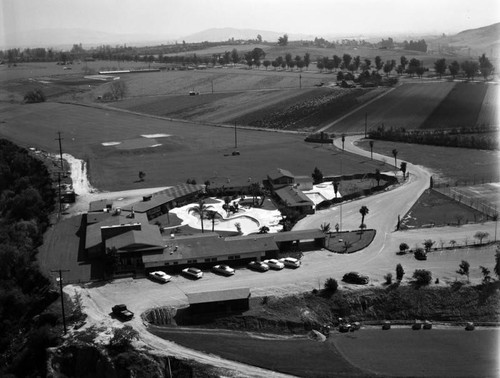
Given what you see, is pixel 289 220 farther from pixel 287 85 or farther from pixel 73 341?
pixel 287 85

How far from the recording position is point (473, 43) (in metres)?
123

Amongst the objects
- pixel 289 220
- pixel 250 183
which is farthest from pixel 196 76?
pixel 289 220

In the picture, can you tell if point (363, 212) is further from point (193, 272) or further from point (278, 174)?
point (278, 174)

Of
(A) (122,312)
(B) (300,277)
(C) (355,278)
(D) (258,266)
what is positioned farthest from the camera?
(D) (258,266)

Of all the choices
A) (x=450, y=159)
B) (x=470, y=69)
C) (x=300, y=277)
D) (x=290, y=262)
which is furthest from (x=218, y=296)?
(x=470, y=69)

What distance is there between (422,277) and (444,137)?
24.3 m

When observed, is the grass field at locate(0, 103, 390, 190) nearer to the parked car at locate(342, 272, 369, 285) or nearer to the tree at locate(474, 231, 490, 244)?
the tree at locate(474, 231, 490, 244)

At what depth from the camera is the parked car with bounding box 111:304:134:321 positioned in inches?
651

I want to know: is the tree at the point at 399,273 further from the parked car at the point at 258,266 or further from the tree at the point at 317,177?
Answer: the tree at the point at 317,177

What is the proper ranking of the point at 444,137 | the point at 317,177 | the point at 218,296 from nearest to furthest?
the point at 218,296 < the point at 317,177 < the point at 444,137

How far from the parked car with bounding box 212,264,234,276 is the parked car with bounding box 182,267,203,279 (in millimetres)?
540

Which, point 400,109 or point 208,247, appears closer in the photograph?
point 208,247

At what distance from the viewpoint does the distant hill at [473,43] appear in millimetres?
95244

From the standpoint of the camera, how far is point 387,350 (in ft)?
50.9
